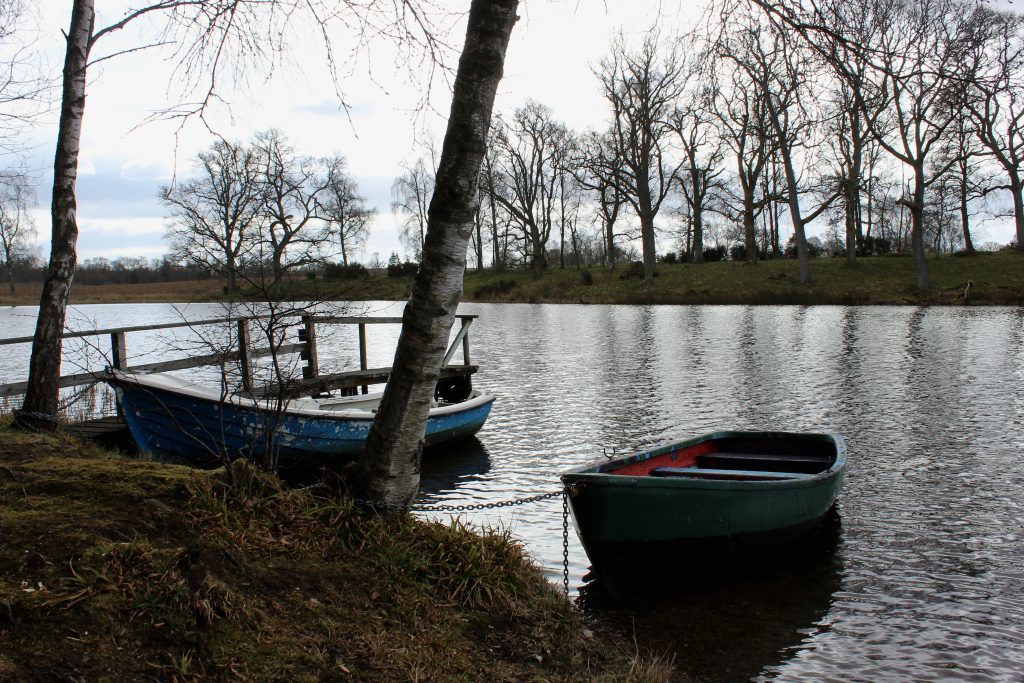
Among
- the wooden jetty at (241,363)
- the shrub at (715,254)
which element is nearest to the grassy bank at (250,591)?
the wooden jetty at (241,363)

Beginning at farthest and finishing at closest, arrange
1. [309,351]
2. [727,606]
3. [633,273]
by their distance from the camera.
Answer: [633,273] → [309,351] → [727,606]

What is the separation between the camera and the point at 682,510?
20.4 feet

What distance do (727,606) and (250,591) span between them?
3861 millimetres

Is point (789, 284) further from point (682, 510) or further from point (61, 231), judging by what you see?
point (61, 231)

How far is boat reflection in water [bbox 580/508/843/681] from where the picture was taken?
535 cm

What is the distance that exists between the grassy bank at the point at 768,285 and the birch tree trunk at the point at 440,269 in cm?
2767

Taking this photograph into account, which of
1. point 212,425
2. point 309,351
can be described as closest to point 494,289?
point 309,351

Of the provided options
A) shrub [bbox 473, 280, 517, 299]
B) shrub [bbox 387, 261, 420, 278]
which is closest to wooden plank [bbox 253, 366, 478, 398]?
shrub [bbox 473, 280, 517, 299]

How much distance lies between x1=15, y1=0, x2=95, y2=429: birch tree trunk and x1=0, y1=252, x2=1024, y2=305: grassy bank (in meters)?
23.1

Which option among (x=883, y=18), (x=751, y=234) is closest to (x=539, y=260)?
(x=751, y=234)

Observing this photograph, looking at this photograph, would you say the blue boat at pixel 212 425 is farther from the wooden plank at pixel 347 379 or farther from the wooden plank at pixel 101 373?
the wooden plank at pixel 347 379

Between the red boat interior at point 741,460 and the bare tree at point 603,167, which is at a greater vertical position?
the bare tree at point 603,167

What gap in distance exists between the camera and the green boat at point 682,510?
6.08m

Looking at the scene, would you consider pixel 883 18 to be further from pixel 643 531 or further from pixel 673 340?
pixel 673 340
